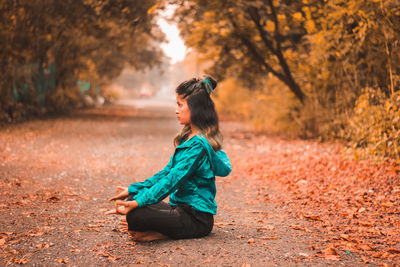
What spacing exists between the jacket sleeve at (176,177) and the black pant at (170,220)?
21cm

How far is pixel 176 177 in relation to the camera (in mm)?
3543

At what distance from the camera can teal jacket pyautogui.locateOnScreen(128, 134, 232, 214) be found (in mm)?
3496

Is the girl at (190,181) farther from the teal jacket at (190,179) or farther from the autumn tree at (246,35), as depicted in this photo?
the autumn tree at (246,35)

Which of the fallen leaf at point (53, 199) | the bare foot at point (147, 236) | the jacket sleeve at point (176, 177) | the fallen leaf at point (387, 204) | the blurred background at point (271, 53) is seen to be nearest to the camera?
the jacket sleeve at point (176, 177)

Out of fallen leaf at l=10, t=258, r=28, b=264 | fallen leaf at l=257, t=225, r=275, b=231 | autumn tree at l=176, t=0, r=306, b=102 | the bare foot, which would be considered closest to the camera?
fallen leaf at l=10, t=258, r=28, b=264

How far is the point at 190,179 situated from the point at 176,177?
25 centimetres

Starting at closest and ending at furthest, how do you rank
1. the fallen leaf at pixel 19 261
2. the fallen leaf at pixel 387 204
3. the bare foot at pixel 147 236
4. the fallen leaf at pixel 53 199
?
the fallen leaf at pixel 19 261
the bare foot at pixel 147 236
the fallen leaf at pixel 387 204
the fallen leaf at pixel 53 199

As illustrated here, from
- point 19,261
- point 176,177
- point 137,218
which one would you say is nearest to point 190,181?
point 176,177

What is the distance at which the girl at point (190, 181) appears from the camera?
369cm

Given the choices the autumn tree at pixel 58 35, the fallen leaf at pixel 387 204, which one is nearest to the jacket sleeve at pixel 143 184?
the fallen leaf at pixel 387 204

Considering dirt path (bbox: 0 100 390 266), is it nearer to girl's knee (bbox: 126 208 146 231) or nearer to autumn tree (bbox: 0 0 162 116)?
girl's knee (bbox: 126 208 146 231)

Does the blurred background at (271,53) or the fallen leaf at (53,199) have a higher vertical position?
the blurred background at (271,53)

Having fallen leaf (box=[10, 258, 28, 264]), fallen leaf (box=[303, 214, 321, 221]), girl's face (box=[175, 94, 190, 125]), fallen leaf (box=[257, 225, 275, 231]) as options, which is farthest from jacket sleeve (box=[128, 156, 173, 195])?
fallen leaf (box=[303, 214, 321, 221])

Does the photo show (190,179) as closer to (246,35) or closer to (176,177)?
(176,177)
